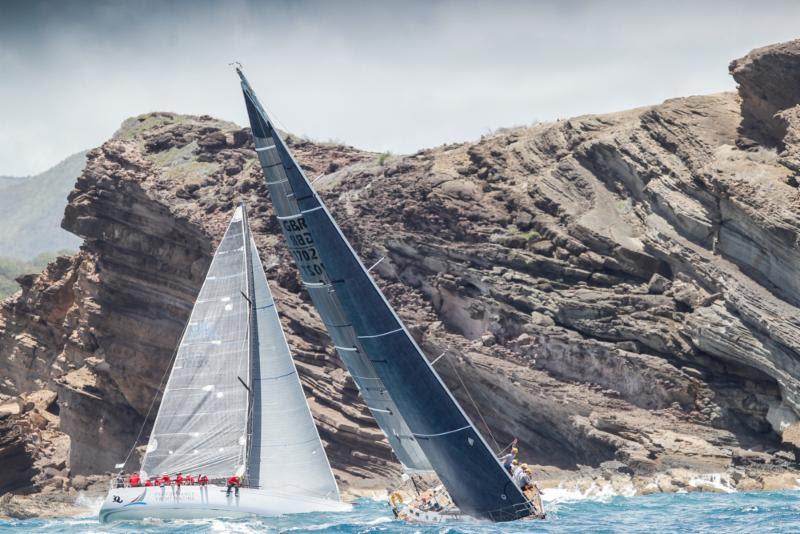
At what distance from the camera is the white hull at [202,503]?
928 inches

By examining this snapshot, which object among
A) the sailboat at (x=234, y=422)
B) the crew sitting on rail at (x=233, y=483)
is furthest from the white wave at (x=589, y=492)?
the crew sitting on rail at (x=233, y=483)

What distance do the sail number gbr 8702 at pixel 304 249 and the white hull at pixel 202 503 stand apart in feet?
16.0

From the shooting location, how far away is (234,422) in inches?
996

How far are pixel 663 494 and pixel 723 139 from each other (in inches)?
406

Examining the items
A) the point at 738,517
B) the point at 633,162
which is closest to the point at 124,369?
the point at 633,162

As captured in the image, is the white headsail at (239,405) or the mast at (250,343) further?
the mast at (250,343)

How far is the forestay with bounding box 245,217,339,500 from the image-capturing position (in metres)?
24.4

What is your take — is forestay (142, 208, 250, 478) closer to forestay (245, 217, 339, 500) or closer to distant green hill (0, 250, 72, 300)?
forestay (245, 217, 339, 500)

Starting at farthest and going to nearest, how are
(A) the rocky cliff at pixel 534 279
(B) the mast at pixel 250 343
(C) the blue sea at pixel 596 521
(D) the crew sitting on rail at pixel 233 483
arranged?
(A) the rocky cliff at pixel 534 279 < (B) the mast at pixel 250 343 < (D) the crew sitting on rail at pixel 233 483 < (C) the blue sea at pixel 596 521

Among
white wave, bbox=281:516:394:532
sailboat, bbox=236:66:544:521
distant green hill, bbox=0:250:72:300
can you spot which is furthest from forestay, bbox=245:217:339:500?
distant green hill, bbox=0:250:72:300

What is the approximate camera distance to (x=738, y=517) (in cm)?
1928

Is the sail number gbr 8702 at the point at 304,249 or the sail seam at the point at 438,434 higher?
the sail number gbr 8702 at the point at 304,249

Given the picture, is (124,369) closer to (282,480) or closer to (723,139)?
(282,480)

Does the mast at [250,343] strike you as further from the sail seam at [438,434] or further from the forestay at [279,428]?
the sail seam at [438,434]
